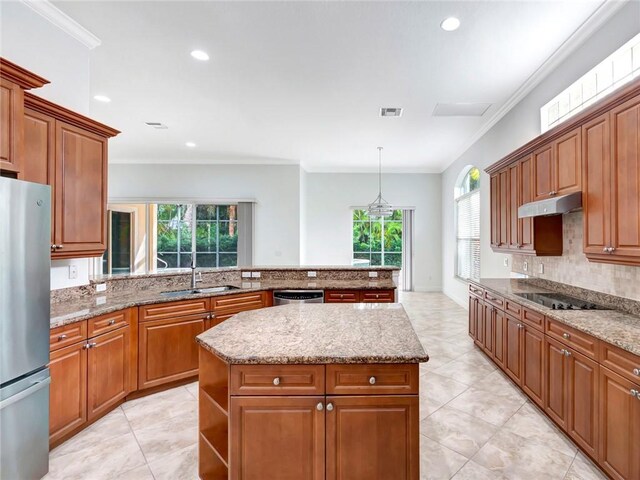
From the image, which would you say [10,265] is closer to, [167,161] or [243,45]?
[243,45]

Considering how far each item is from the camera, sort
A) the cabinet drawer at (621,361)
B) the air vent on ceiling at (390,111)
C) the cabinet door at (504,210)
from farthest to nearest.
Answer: the air vent on ceiling at (390,111) < the cabinet door at (504,210) < the cabinet drawer at (621,361)

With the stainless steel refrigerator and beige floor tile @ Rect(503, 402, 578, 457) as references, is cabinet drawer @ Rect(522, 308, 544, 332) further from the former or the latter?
the stainless steel refrigerator

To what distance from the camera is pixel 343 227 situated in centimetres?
796

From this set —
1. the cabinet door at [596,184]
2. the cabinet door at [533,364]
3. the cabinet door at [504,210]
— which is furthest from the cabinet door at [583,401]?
the cabinet door at [504,210]

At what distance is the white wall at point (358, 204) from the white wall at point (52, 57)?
5.52 meters

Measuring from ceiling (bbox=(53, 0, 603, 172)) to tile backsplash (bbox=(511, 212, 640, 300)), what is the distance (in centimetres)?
174

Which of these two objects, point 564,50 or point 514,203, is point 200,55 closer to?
point 564,50

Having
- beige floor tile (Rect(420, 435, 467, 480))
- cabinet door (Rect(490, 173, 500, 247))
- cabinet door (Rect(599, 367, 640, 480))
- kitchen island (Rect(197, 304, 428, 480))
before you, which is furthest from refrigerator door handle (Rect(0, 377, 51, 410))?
cabinet door (Rect(490, 173, 500, 247))

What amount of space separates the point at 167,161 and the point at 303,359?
6.74 m

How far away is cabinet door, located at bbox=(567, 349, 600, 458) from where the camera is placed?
5.99ft

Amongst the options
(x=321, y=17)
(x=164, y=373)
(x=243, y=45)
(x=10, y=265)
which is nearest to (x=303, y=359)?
(x=10, y=265)

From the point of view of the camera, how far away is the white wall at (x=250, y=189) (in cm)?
680

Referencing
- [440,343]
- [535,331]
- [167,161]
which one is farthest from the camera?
[167,161]

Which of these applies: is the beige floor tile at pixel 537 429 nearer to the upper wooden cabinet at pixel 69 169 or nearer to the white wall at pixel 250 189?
the upper wooden cabinet at pixel 69 169
